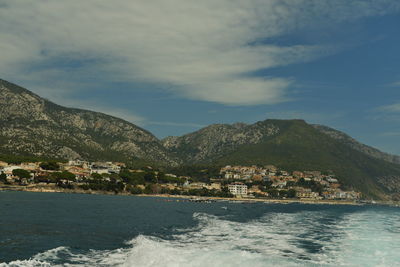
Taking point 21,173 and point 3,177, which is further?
point 21,173

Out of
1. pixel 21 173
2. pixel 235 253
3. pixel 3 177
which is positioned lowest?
pixel 235 253

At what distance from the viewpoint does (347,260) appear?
38031 millimetres

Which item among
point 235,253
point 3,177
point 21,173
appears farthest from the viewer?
point 21,173

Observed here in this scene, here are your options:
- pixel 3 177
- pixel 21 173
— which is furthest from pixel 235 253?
pixel 21 173

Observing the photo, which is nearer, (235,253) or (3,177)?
(235,253)

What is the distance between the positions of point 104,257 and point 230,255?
12.5 metres

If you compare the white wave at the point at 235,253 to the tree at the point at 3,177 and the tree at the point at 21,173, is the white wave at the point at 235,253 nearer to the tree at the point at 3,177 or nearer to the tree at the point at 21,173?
the tree at the point at 3,177

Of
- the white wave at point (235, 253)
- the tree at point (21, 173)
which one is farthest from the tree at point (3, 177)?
the white wave at point (235, 253)

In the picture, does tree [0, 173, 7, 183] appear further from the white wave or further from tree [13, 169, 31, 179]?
the white wave

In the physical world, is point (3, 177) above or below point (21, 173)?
below

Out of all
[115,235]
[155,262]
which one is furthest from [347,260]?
[115,235]

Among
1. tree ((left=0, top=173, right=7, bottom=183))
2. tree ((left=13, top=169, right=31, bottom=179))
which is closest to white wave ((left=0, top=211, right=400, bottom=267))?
tree ((left=0, top=173, right=7, bottom=183))

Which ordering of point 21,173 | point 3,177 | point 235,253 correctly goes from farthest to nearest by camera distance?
point 21,173 < point 3,177 < point 235,253

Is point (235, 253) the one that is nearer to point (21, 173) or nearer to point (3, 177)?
point (3, 177)
